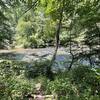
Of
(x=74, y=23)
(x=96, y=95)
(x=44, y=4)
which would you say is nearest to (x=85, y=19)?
(x=74, y=23)

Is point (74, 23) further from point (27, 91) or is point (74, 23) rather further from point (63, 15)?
point (27, 91)

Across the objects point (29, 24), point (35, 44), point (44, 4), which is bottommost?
point (35, 44)

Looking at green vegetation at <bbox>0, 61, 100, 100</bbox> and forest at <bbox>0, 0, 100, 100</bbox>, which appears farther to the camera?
forest at <bbox>0, 0, 100, 100</bbox>

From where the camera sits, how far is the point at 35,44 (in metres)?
24.8

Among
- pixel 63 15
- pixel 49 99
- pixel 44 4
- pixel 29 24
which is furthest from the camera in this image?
pixel 29 24

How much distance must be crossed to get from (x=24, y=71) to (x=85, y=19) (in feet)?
9.26

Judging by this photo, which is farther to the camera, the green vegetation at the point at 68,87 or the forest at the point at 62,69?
the forest at the point at 62,69

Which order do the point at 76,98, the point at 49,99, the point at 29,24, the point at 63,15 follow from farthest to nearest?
the point at 29,24, the point at 63,15, the point at 49,99, the point at 76,98

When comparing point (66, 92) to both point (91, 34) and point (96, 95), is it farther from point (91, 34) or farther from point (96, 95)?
point (91, 34)

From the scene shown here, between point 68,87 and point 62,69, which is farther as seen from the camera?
point 62,69

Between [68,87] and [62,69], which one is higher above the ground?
[68,87]

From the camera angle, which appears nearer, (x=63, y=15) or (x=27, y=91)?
(x=27, y=91)

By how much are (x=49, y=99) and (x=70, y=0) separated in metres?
3.61

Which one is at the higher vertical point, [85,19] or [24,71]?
[85,19]
